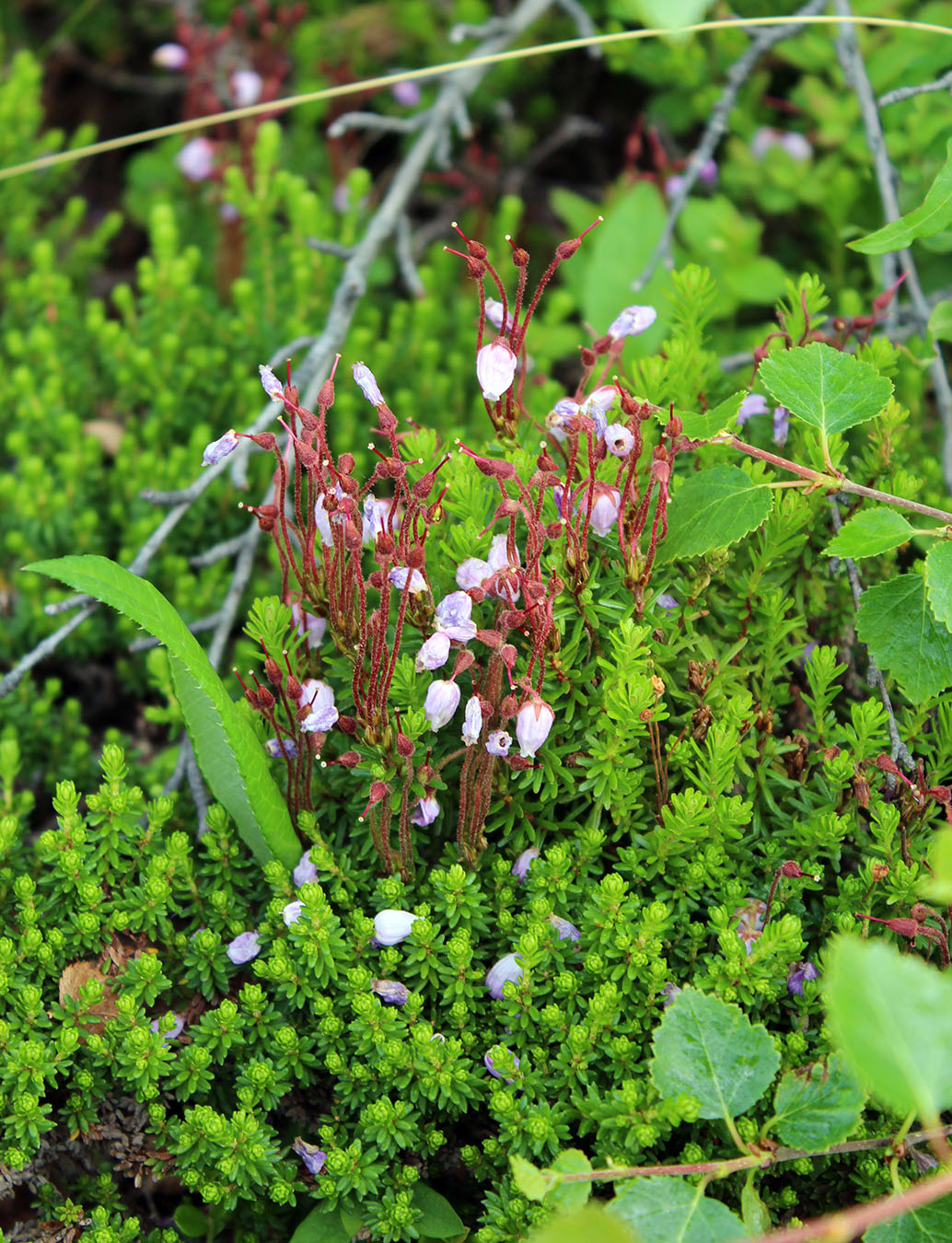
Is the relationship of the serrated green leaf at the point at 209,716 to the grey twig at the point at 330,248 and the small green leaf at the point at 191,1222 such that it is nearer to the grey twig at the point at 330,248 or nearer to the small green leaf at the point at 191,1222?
the small green leaf at the point at 191,1222

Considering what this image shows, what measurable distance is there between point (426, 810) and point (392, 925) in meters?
0.17

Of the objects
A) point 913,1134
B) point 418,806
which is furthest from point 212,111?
point 913,1134

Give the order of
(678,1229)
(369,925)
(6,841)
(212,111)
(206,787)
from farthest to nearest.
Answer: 1. (212,111)
2. (206,787)
3. (6,841)
4. (369,925)
5. (678,1229)

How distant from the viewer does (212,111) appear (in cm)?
346

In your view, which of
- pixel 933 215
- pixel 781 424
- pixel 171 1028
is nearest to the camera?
pixel 171 1028

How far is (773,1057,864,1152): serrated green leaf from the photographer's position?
4.38 feet

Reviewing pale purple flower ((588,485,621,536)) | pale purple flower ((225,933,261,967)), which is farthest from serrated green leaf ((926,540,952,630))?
pale purple flower ((225,933,261,967))

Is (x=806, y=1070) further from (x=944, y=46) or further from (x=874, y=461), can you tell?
(x=944, y=46)

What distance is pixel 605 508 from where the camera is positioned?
5.43 ft


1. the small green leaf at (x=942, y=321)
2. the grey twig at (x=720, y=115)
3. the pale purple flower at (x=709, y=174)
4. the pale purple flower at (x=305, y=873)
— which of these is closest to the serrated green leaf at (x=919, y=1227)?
the pale purple flower at (x=305, y=873)

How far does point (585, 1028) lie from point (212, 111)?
3.06 metres

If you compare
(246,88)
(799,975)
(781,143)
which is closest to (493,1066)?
(799,975)

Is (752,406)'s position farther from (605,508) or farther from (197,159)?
(197,159)

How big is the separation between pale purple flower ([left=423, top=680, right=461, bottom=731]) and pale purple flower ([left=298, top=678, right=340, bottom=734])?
14 cm
